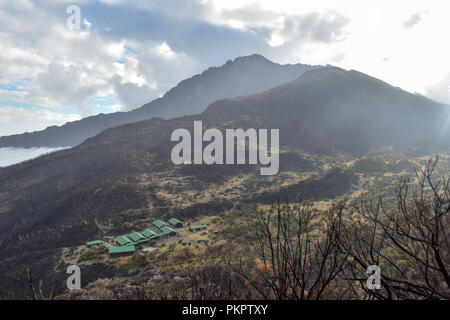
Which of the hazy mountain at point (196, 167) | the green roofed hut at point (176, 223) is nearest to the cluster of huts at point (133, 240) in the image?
the green roofed hut at point (176, 223)

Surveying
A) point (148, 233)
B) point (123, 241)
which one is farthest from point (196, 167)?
point (123, 241)

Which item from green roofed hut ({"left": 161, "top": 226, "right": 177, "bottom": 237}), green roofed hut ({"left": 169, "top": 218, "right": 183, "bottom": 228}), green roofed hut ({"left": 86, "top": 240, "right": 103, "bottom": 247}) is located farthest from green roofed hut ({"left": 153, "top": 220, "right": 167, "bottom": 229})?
green roofed hut ({"left": 86, "top": 240, "right": 103, "bottom": 247})

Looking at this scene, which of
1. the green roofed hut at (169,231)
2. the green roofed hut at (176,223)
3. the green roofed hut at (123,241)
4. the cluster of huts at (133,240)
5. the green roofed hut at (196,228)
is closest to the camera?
the cluster of huts at (133,240)

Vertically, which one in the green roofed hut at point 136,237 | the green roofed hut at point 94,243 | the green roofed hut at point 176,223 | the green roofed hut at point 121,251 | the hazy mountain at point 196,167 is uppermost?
the hazy mountain at point 196,167

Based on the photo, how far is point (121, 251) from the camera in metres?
26.8

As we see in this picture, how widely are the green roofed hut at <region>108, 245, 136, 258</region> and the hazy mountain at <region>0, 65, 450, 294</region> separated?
754 centimetres

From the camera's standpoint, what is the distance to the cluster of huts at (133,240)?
26.9m

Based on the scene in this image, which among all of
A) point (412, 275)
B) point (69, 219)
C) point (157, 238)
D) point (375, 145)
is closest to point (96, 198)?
point (69, 219)

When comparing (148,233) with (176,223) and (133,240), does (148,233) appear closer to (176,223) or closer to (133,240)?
(133,240)

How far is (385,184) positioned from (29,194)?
3502 inches

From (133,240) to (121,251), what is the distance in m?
3.66

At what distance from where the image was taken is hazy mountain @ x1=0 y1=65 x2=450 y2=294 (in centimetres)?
4125

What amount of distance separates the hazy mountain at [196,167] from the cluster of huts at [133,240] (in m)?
4.95

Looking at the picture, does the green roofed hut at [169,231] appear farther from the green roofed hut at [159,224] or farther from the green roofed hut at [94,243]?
the green roofed hut at [94,243]
